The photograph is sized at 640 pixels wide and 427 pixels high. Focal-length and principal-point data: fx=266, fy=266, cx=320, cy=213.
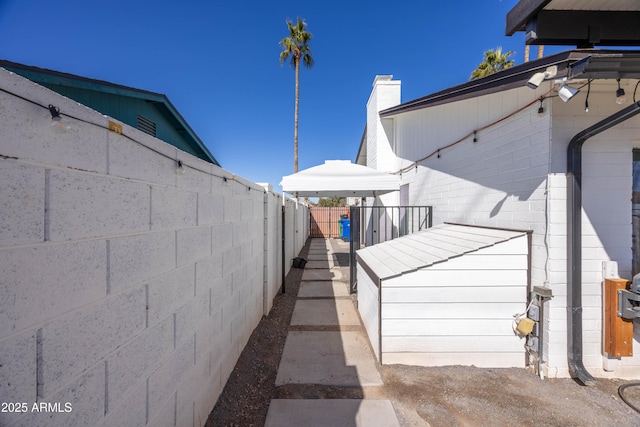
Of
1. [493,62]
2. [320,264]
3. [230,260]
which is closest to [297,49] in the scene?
[493,62]

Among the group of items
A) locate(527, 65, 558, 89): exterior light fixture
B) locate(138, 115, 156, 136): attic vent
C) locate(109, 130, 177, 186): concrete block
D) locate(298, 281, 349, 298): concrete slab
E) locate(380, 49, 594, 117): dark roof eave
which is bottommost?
locate(298, 281, 349, 298): concrete slab

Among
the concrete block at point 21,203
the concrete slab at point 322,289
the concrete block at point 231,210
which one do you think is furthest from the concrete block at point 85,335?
the concrete slab at point 322,289

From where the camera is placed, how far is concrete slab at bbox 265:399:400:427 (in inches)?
87.3

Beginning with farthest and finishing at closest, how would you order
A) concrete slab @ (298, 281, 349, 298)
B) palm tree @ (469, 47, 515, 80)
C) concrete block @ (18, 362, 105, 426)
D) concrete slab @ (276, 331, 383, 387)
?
palm tree @ (469, 47, 515, 80), concrete slab @ (298, 281, 349, 298), concrete slab @ (276, 331, 383, 387), concrete block @ (18, 362, 105, 426)

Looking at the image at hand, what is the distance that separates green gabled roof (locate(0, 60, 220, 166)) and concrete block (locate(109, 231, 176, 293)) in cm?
498

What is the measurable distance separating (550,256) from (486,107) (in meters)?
2.31

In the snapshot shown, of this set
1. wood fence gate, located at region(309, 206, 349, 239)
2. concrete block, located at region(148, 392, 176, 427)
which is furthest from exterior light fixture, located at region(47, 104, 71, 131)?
wood fence gate, located at region(309, 206, 349, 239)

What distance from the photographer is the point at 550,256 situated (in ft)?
9.09

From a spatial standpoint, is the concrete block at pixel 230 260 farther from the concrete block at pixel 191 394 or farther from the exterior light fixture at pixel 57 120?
the exterior light fixture at pixel 57 120

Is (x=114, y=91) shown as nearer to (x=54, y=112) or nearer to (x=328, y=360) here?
(x=54, y=112)

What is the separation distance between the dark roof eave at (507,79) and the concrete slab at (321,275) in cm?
450

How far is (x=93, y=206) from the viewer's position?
1127 mm

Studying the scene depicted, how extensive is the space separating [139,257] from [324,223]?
15.6 m

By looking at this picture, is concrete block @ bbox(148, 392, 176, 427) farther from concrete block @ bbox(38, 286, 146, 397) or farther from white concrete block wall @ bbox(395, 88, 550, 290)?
white concrete block wall @ bbox(395, 88, 550, 290)
